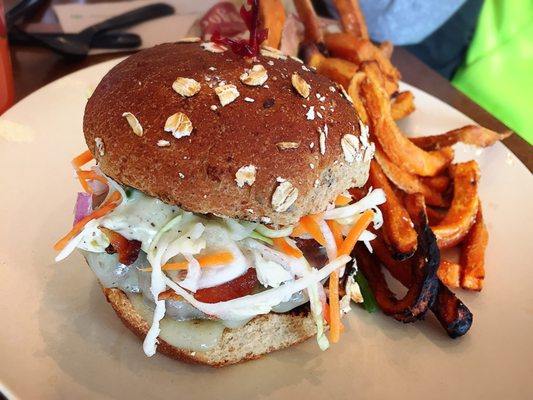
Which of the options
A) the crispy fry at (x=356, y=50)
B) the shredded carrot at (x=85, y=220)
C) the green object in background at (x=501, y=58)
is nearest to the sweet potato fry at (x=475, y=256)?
the crispy fry at (x=356, y=50)

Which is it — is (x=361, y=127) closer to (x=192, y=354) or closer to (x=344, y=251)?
(x=344, y=251)

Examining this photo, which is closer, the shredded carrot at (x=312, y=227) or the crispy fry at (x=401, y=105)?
the shredded carrot at (x=312, y=227)

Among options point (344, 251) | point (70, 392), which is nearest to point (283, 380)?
point (344, 251)

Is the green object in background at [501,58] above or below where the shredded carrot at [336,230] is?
below

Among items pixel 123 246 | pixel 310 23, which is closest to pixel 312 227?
pixel 123 246

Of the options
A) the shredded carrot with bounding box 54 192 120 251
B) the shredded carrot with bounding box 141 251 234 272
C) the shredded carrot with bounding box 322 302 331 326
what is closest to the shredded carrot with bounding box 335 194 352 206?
the shredded carrot with bounding box 322 302 331 326

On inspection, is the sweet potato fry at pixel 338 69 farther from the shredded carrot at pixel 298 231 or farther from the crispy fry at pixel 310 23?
the shredded carrot at pixel 298 231
